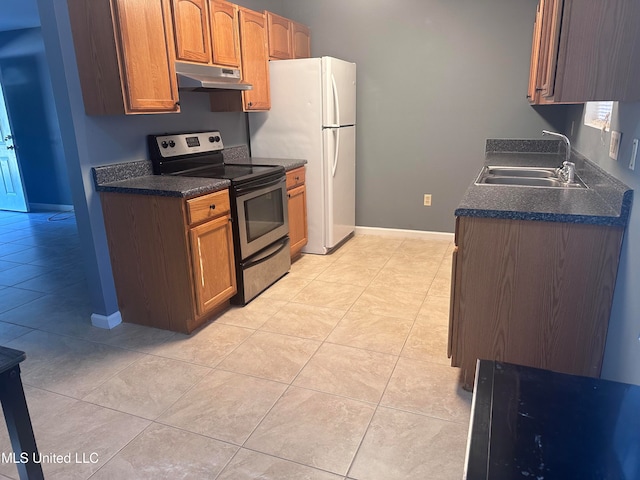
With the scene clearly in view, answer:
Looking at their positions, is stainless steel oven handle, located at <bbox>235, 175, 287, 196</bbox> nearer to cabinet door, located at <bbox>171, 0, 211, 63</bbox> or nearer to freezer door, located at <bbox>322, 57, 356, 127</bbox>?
freezer door, located at <bbox>322, 57, 356, 127</bbox>

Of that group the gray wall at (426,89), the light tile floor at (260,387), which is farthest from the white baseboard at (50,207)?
the gray wall at (426,89)

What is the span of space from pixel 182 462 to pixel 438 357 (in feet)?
4.38

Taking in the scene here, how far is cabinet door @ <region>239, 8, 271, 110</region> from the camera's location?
132 inches

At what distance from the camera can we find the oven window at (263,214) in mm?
2980

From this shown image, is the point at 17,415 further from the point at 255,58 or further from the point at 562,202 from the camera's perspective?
the point at 255,58

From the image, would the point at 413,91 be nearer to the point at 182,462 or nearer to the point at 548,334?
the point at 548,334

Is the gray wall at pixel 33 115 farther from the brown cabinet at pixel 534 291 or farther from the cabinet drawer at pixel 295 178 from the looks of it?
the brown cabinet at pixel 534 291

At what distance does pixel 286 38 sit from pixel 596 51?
2905 millimetres

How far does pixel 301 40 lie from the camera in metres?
4.12

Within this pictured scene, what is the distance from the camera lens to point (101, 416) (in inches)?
75.9

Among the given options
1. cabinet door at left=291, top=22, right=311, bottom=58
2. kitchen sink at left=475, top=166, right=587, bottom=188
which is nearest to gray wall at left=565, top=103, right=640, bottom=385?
kitchen sink at left=475, top=166, right=587, bottom=188

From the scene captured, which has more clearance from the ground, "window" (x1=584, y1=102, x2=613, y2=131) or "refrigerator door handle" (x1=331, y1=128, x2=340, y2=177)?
"window" (x1=584, y1=102, x2=613, y2=131)

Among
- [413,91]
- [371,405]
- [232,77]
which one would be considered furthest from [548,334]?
[413,91]

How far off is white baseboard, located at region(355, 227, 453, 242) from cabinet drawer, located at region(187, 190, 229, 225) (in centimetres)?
215
